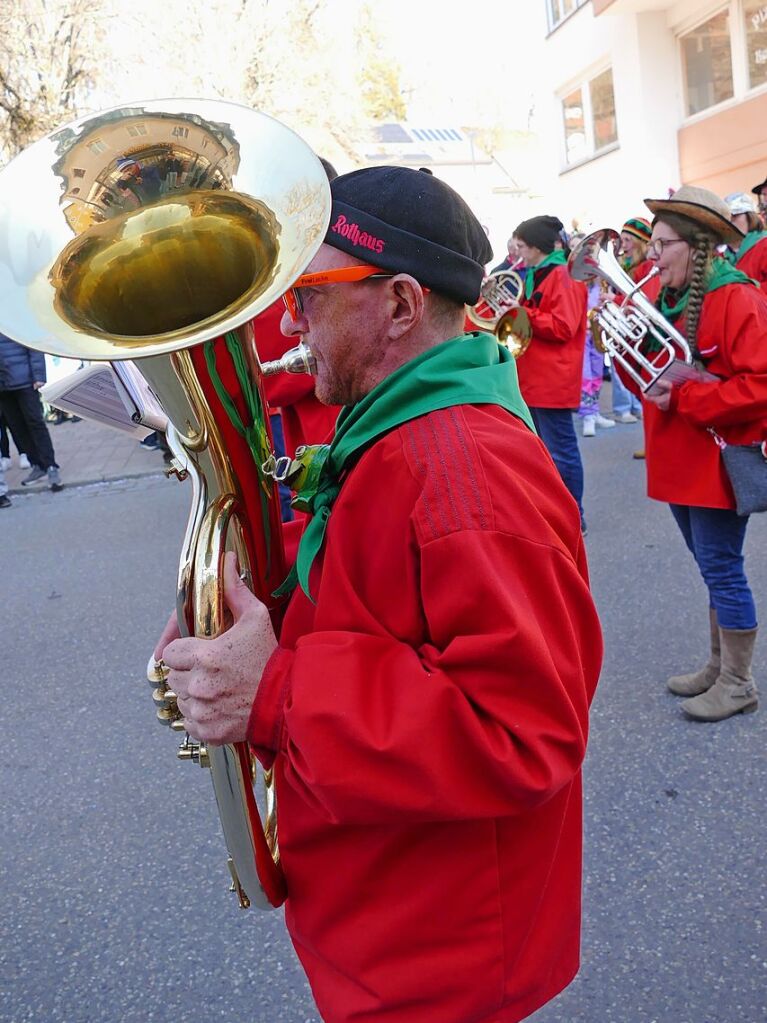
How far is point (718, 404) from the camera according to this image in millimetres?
2820

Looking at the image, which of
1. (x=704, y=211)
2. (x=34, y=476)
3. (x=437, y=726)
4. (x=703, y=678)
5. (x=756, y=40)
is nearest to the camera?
(x=437, y=726)

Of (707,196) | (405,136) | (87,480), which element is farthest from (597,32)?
(405,136)

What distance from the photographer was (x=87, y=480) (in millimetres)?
7969

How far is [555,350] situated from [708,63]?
11.0 m

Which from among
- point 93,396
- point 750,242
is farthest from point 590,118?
point 93,396

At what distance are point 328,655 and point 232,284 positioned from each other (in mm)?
580

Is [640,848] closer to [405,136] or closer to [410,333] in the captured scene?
[410,333]

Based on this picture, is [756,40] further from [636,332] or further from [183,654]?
[183,654]

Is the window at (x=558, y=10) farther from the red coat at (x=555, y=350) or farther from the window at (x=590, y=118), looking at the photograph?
the red coat at (x=555, y=350)

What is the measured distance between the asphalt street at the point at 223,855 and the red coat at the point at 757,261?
2.45m

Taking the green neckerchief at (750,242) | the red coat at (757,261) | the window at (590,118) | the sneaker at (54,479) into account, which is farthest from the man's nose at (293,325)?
the window at (590,118)

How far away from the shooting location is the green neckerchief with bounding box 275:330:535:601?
114 cm

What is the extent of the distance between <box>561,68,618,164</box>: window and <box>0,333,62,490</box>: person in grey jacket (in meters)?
11.6

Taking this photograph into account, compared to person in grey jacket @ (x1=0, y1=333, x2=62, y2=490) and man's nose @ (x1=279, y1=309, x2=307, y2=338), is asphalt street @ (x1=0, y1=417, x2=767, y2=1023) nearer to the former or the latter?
man's nose @ (x1=279, y1=309, x2=307, y2=338)
